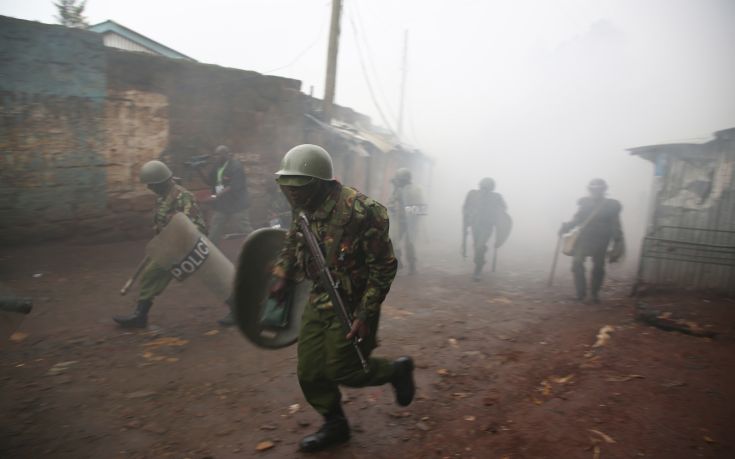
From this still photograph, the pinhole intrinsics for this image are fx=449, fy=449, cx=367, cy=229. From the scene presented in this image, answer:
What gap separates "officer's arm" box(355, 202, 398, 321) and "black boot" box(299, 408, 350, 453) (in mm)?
757

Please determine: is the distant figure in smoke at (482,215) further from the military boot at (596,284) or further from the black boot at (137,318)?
the black boot at (137,318)

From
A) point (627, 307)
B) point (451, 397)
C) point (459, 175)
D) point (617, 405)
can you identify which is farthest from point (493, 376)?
point (459, 175)

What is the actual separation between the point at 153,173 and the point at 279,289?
106 inches

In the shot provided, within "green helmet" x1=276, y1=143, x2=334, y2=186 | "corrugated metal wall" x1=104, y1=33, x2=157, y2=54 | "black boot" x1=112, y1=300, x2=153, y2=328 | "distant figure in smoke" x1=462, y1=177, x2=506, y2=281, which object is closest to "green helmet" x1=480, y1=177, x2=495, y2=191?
"distant figure in smoke" x1=462, y1=177, x2=506, y2=281

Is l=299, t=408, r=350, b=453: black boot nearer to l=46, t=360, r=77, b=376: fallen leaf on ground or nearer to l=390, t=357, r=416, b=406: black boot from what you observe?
l=390, t=357, r=416, b=406: black boot

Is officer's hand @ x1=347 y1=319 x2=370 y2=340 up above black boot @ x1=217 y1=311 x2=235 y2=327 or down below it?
above

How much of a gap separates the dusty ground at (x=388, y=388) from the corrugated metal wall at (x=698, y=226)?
0.81 metres

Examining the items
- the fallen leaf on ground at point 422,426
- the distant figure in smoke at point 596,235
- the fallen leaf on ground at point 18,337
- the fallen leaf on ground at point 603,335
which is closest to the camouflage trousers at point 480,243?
the distant figure in smoke at point 596,235

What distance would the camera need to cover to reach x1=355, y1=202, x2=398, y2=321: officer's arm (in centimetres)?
258

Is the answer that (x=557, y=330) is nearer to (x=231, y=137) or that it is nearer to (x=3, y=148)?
(x=231, y=137)

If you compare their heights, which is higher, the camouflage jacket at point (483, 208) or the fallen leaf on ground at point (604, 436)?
the camouflage jacket at point (483, 208)

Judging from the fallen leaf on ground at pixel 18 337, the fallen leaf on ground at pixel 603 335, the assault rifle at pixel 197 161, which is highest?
the assault rifle at pixel 197 161

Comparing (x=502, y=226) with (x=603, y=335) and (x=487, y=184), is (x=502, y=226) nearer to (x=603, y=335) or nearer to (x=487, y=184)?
(x=487, y=184)

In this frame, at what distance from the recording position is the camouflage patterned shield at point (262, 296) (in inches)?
113
